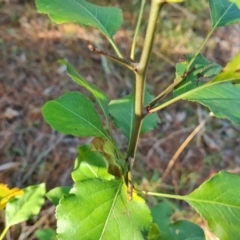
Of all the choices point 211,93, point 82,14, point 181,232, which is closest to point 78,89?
point 181,232

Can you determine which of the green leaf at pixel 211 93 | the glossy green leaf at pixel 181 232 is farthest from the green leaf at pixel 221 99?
the glossy green leaf at pixel 181 232

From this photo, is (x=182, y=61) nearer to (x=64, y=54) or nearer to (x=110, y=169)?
(x=110, y=169)

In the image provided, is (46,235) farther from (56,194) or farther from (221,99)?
(221,99)

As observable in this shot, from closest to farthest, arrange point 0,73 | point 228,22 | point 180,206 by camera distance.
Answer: point 228,22 < point 180,206 < point 0,73

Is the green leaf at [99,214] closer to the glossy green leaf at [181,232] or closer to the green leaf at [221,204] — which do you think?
the green leaf at [221,204]

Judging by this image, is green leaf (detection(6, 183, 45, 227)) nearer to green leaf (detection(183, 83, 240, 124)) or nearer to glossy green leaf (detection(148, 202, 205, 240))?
glossy green leaf (detection(148, 202, 205, 240))

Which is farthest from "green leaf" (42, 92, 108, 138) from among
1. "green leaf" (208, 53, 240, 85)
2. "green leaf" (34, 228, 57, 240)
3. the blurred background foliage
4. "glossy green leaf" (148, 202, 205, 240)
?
the blurred background foliage

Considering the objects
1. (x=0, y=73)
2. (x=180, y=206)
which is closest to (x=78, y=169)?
(x=180, y=206)
